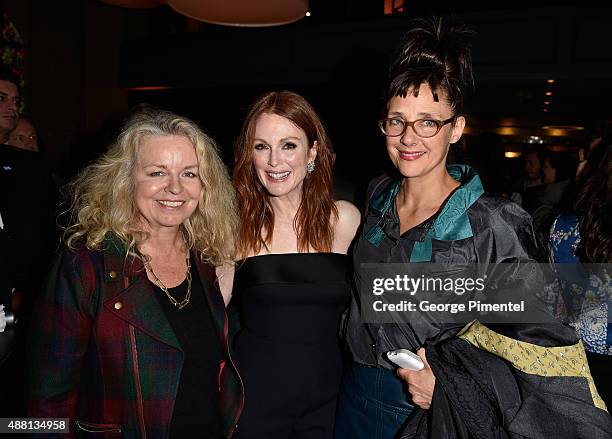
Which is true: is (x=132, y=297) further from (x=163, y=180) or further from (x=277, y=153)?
(x=277, y=153)

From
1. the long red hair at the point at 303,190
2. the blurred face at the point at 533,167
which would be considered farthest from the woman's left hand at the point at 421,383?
the blurred face at the point at 533,167

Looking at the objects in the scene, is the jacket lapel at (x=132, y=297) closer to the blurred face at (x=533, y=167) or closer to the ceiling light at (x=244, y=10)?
the ceiling light at (x=244, y=10)

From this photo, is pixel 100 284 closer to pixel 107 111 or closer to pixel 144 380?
pixel 144 380

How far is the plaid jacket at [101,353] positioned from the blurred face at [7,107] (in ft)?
5.21

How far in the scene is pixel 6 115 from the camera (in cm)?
269

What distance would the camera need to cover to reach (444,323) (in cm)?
161

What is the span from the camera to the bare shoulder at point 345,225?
221cm

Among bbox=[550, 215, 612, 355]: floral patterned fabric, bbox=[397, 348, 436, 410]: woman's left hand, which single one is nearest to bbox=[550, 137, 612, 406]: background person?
bbox=[550, 215, 612, 355]: floral patterned fabric

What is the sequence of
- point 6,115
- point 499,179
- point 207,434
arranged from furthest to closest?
point 499,179, point 6,115, point 207,434

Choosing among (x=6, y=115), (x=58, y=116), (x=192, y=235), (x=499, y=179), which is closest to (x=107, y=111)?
(x=58, y=116)

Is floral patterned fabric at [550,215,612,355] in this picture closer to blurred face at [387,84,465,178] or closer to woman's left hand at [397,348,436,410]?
blurred face at [387,84,465,178]

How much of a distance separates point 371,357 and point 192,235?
2.45 ft

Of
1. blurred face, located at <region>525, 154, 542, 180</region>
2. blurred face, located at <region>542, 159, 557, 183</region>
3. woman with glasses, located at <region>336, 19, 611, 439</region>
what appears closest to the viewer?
woman with glasses, located at <region>336, 19, 611, 439</region>

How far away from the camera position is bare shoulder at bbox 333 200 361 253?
7.25 feet
